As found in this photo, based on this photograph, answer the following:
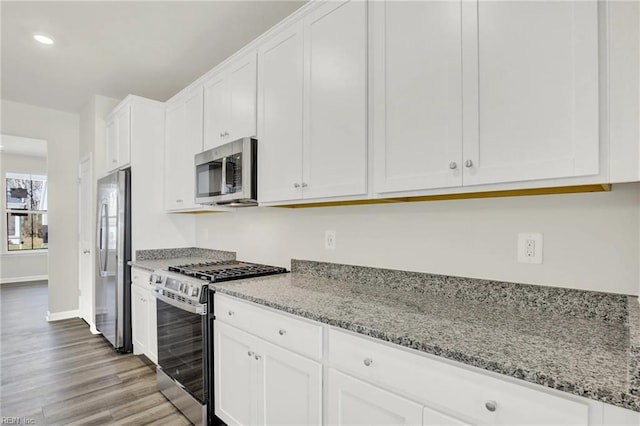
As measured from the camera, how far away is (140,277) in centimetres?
297

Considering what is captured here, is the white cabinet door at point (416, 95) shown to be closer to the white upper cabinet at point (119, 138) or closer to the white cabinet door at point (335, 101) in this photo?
the white cabinet door at point (335, 101)

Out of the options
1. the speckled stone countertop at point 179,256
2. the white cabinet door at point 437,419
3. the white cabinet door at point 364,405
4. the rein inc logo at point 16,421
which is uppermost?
the speckled stone countertop at point 179,256

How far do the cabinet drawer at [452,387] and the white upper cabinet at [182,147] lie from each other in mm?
2112

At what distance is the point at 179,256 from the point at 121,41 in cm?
199

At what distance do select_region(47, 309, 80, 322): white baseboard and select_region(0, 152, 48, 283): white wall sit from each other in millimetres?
3573

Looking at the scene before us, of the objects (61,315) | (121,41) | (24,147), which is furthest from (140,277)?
A: (24,147)

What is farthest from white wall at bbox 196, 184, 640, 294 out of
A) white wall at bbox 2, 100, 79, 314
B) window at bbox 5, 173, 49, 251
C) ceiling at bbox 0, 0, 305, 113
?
window at bbox 5, 173, 49, 251

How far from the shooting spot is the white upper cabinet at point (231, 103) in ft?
7.37

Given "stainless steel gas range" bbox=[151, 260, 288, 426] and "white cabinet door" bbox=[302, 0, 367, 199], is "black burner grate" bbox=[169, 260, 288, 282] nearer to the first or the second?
"stainless steel gas range" bbox=[151, 260, 288, 426]

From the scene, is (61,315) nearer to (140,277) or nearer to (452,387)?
(140,277)

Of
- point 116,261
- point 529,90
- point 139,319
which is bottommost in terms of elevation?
point 139,319

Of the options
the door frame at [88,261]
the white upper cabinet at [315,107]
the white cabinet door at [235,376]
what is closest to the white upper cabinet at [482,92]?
the white upper cabinet at [315,107]

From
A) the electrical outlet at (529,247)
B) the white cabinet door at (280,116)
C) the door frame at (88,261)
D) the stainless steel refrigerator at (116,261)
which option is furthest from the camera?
the door frame at (88,261)

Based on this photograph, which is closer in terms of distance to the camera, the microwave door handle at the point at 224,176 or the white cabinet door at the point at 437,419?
the white cabinet door at the point at 437,419
